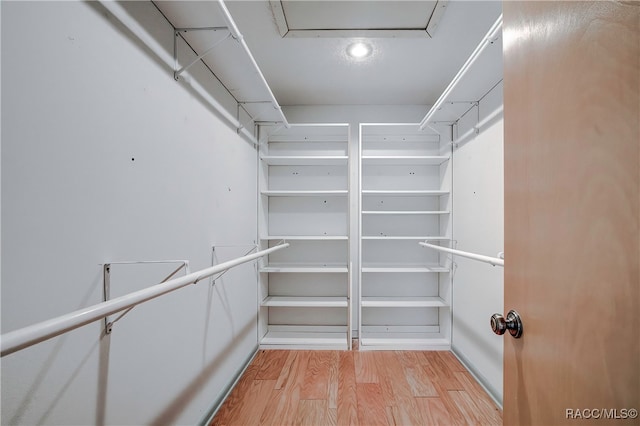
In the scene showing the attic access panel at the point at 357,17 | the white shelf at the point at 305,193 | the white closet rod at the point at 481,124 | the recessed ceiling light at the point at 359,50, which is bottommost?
the white shelf at the point at 305,193

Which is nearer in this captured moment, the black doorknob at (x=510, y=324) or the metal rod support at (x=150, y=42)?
the black doorknob at (x=510, y=324)


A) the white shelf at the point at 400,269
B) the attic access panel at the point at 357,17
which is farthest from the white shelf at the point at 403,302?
the attic access panel at the point at 357,17

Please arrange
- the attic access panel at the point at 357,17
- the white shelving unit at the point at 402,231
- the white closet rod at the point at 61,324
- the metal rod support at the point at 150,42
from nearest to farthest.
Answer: the white closet rod at the point at 61,324 < the metal rod support at the point at 150,42 < the attic access panel at the point at 357,17 < the white shelving unit at the point at 402,231

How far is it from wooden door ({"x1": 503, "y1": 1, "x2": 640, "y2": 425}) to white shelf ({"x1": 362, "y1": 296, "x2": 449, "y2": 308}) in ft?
5.20

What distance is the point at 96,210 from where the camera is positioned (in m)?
0.74

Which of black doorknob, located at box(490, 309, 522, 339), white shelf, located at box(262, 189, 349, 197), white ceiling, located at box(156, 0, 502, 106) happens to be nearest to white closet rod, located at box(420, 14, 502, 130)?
white ceiling, located at box(156, 0, 502, 106)

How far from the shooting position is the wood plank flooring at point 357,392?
1412 millimetres

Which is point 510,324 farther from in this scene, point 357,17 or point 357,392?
point 357,17

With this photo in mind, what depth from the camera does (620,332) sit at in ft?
1.22

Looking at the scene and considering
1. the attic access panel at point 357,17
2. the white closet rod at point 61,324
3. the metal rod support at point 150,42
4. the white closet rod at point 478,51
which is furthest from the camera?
the attic access panel at point 357,17

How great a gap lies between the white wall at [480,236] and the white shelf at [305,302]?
952 mm

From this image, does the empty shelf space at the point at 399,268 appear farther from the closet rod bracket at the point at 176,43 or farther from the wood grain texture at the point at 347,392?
the closet rod bracket at the point at 176,43

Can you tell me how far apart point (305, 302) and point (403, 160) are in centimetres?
158

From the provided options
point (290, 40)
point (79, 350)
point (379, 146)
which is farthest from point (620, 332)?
point (379, 146)
